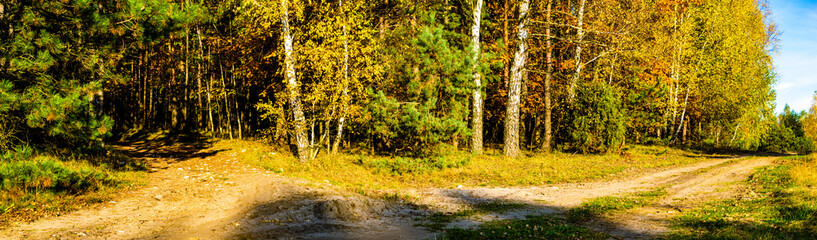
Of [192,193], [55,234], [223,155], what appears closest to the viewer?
[55,234]

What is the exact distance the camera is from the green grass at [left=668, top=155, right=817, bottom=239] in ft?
23.4

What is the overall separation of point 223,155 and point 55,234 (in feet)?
39.3

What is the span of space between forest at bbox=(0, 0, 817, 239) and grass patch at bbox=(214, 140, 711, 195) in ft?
1.85

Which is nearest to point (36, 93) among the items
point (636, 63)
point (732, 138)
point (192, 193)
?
point (192, 193)

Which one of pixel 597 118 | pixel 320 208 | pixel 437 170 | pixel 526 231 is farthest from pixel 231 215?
pixel 597 118

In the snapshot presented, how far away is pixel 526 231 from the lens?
25.3 ft

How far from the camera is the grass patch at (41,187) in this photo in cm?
907

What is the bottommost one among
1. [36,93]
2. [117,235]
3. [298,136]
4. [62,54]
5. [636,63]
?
[117,235]

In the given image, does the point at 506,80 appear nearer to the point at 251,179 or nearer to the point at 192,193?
the point at 251,179

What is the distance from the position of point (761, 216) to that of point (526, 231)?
4555mm

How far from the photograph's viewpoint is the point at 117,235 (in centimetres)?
761

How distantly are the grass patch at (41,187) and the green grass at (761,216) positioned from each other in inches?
440

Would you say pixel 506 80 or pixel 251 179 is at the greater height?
pixel 506 80

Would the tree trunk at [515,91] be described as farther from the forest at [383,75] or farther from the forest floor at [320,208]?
the forest floor at [320,208]
